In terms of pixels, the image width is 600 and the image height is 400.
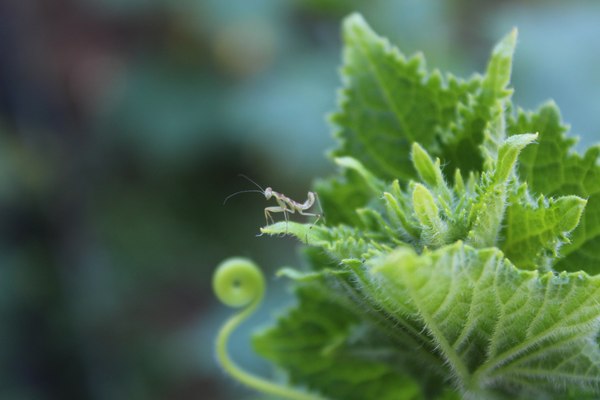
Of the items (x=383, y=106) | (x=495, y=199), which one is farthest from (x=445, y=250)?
(x=383, y=106)

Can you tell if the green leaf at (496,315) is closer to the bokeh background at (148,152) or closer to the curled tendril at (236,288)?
the curled tendril at (236,288)

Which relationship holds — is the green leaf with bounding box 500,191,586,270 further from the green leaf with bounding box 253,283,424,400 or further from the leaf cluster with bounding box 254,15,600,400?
the green leaf with bounding box 253,283,424,400

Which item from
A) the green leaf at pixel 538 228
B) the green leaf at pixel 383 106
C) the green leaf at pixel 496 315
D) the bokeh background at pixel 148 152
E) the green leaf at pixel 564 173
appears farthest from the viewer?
the bokeh background at pixel 148 152

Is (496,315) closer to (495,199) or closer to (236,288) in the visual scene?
(495,199)

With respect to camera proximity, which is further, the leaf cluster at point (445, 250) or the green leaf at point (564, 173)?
the green leaf at point (564, 173)

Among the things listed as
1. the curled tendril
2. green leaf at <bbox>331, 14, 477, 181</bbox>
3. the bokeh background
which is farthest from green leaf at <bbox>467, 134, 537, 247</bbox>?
the bokeh background

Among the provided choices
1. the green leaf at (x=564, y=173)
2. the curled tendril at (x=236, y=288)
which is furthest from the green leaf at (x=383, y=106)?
the curled tendril at (x=236, y=288)
